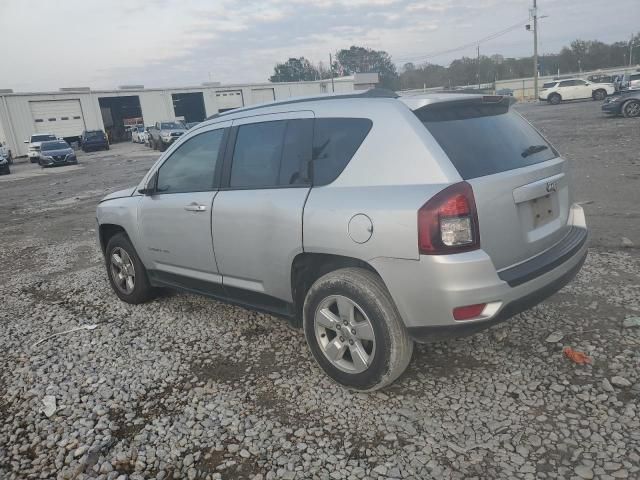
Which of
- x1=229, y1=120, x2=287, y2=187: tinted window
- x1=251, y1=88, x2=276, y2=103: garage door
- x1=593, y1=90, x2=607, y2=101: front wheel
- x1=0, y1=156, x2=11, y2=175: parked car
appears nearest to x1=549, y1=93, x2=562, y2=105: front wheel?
x1=593, y1=90, x2=607, y2=101: front wheel

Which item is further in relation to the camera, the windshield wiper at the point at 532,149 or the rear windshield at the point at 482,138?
the windshield wiper at the point at 532,149

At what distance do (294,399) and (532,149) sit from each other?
2315 mm

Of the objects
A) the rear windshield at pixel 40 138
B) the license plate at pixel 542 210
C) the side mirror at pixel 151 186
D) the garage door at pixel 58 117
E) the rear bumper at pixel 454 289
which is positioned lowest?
the rear bumper at pixel 454 289

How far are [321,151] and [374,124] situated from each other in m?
0.42

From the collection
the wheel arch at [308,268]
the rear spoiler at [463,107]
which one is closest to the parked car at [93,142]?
the wheel arch at [308,268]

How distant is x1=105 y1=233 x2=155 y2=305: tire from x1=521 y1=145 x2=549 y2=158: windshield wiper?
3.62m

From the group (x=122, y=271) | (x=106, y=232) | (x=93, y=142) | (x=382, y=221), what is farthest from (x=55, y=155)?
(x=382, y=221)

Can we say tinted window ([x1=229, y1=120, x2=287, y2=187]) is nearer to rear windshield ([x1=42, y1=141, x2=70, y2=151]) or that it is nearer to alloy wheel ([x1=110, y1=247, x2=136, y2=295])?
alloy wheel ([x1=110, y1=247, x2=136, y2=295])

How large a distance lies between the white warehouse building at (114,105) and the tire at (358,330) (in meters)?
34.1

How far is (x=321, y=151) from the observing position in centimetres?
327

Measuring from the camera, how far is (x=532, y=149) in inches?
132

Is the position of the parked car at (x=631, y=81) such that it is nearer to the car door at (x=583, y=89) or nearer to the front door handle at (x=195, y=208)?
the car door at (x=583, y=89)

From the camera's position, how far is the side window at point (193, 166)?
4.07 meters

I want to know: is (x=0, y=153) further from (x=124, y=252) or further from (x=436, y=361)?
(x=436, y=361)
